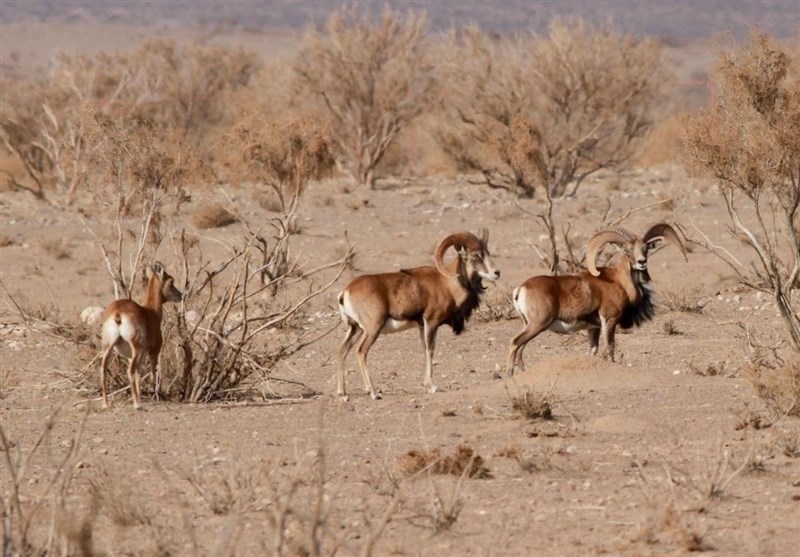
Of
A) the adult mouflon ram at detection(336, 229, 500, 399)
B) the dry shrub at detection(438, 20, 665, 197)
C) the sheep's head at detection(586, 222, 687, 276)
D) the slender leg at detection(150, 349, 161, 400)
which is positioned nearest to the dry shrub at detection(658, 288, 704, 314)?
the sheep's head at detection(586, 222, 687, 276)

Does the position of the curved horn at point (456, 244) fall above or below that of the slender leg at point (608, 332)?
above

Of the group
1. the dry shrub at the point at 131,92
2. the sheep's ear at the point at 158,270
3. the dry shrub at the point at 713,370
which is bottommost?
the dry shrub at the point at 713,370

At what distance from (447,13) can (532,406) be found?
14171cm

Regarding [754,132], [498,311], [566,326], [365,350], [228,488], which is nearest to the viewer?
[228,488]

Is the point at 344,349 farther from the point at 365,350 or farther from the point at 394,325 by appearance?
the point at 394,325

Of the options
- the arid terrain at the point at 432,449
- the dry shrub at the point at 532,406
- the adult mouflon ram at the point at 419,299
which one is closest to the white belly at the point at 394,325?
the adult mouflon ram at the point at 419,299

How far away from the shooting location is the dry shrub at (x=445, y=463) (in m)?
9.09

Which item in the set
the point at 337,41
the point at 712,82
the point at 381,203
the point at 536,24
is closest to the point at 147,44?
the point at 337,41

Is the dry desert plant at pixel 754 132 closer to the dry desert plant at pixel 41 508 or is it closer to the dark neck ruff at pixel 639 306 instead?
the dark neck ruff at pixel 639 306

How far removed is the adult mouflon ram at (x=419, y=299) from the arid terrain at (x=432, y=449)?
30 centimetres

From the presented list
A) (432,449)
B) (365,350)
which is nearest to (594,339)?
(365,350)

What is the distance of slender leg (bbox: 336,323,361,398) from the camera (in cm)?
1267

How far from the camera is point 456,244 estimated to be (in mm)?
13570

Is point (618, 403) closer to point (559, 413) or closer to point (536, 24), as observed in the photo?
point (559, 413)
